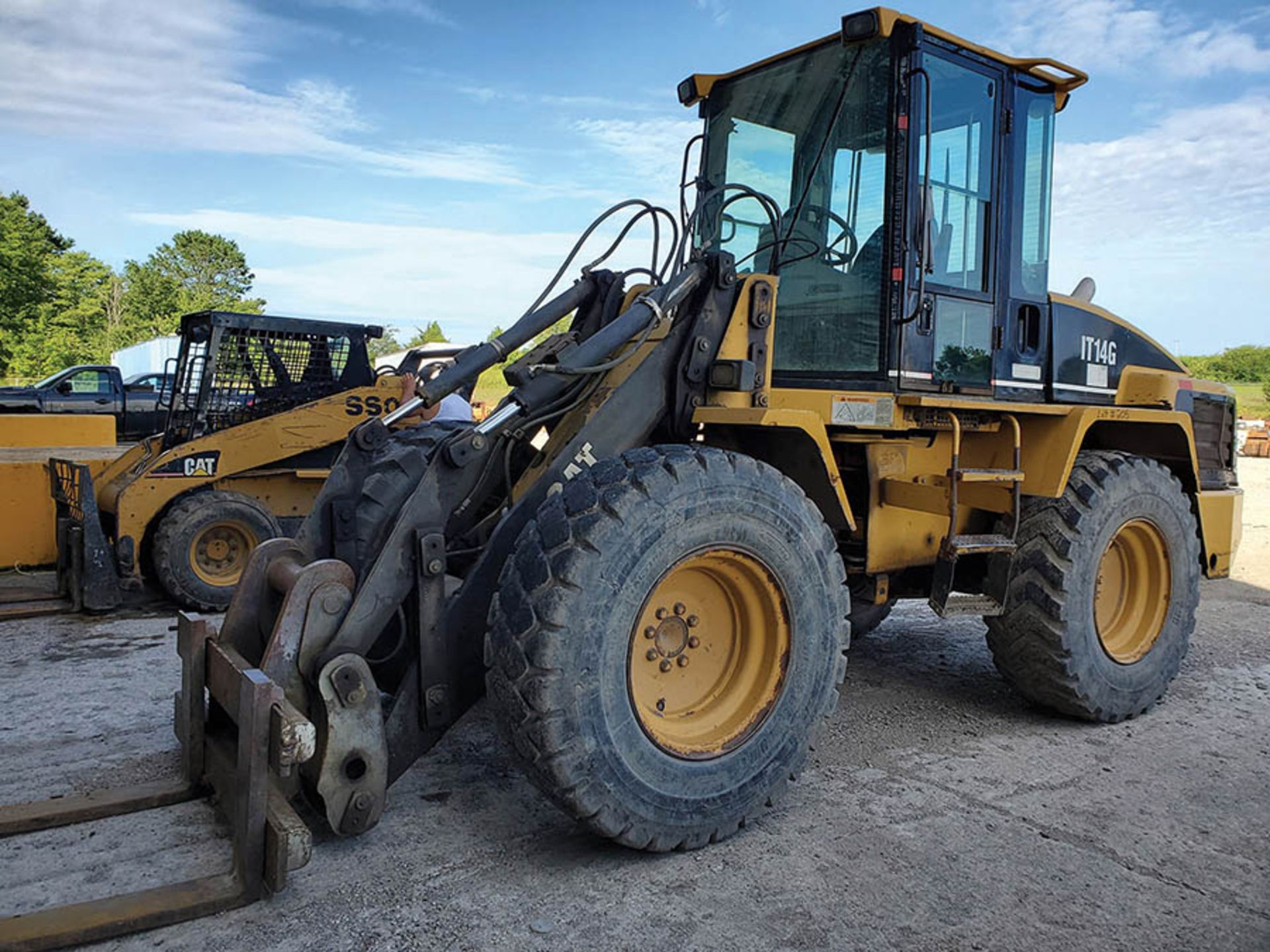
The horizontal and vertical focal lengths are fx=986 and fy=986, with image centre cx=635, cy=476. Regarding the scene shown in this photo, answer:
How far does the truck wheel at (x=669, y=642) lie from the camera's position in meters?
3.04

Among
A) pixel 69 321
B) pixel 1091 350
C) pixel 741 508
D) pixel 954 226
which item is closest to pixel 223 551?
pixel 741 508

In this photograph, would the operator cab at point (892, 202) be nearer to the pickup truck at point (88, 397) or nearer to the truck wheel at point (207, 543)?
the truck wheel at point (207, 543)

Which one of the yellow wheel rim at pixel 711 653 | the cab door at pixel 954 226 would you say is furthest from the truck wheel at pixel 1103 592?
the yellow wheel rim at pixel 711 653

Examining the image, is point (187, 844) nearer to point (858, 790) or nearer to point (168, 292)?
point (858, 790)

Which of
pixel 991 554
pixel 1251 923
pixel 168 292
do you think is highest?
pixel 168 292

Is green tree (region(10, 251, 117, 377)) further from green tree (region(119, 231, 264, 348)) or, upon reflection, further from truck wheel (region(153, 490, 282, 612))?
truck wheel (region(153, 490, 282, 612))

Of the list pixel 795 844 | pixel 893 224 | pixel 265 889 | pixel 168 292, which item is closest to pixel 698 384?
pixel 893 224

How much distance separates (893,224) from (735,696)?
2116 mm

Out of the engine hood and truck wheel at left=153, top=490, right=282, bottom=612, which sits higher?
the engine hood

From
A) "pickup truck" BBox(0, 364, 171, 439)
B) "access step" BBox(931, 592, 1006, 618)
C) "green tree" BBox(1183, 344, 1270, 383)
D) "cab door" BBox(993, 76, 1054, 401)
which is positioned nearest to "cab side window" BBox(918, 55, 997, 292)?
"cab door" BBox(993, 76, 1054, 401)

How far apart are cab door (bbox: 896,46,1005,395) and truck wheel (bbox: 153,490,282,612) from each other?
17.5ft

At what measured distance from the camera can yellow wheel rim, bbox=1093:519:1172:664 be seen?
16.9 feet

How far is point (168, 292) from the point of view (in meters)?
58.8

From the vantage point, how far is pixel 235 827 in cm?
298
